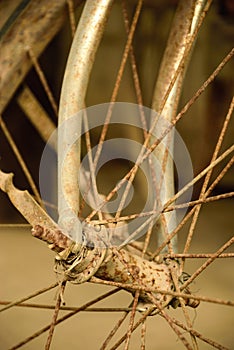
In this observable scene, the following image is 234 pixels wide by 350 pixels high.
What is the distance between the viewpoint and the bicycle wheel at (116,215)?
3.15ft

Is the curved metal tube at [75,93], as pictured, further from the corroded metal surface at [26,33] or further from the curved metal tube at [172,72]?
the corroded metal surface at [26,33]

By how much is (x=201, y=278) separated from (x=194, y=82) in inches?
29.3

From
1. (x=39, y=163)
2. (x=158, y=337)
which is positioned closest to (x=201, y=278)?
(x=158, y=337)

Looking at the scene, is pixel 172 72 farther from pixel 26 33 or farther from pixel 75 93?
Answer: pixel 26 33

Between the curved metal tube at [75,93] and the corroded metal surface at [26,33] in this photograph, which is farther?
the corroded metal surface at [26,33]

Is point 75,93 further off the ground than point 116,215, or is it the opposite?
point 75,93

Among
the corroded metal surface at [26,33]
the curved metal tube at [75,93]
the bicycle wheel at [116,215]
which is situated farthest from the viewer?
the corroded metal surface at [26,33]

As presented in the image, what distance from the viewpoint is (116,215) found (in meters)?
1.02

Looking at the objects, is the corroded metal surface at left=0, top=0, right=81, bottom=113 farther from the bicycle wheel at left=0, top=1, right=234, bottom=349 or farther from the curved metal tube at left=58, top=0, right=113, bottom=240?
the curved metal tube at left=58, top=0, right=113, bottom=240

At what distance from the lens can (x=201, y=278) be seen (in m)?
1.72

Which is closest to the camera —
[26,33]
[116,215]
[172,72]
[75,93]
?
[116,215]

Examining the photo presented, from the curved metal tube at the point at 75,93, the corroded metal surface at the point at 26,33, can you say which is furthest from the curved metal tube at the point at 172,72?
the corroded metal surface at the point at 26,33

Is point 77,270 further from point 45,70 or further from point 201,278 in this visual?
point 45,70

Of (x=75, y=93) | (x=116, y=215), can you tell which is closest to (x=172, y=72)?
(x=75, y=93)
